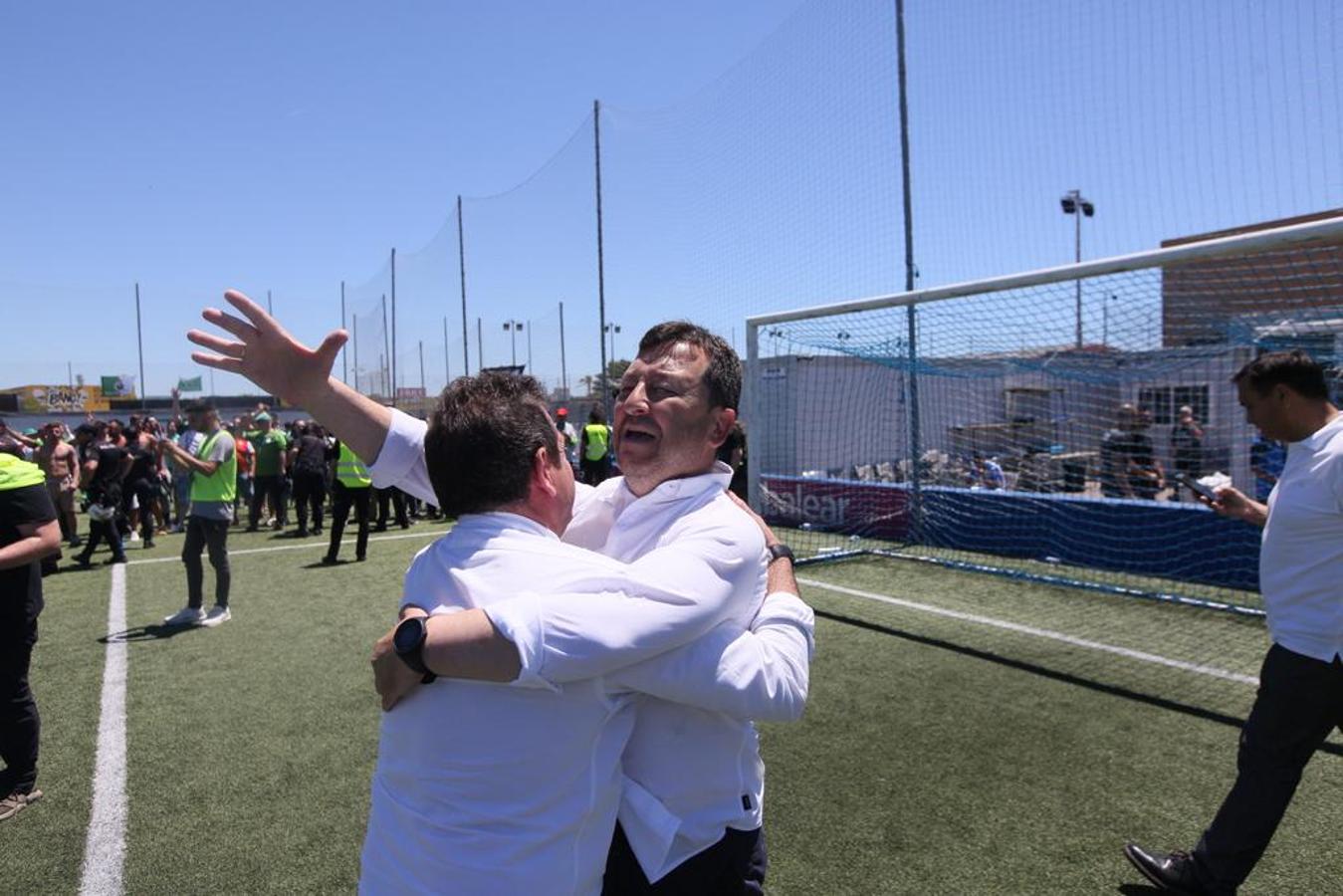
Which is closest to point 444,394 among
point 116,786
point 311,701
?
point 116,786

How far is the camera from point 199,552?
7.59 meters

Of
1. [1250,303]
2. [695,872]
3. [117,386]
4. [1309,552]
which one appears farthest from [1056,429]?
[117,386]

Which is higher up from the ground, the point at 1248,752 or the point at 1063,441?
the point at 1063,441

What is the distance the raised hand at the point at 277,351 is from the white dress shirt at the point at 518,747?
0.75m

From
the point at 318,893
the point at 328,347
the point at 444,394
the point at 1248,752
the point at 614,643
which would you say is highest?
the point at 328,347

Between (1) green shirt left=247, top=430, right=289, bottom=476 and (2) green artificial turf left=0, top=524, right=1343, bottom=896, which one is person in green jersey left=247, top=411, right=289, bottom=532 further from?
(2) green artificial turf left=0, top=524, right=1343, bottom=896

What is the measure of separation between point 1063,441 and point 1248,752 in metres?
7.55

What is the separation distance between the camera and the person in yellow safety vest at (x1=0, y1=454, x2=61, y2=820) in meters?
3.83

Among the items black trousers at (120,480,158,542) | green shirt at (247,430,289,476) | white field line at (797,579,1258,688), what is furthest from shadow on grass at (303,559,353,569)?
white field line at (797,579,1258,688)

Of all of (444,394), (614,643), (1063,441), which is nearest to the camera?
(614,643)

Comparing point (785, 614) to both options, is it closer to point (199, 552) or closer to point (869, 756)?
point (869, 756)

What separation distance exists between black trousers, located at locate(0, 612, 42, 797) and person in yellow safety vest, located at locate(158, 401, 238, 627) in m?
3.48

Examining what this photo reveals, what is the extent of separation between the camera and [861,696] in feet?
17.3

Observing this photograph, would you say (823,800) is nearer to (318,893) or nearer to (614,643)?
(318,893)
